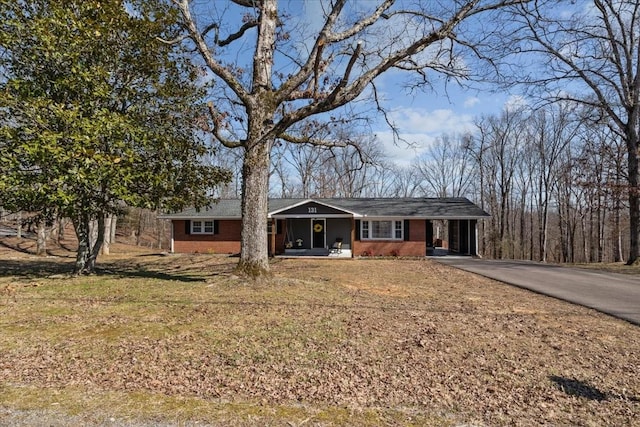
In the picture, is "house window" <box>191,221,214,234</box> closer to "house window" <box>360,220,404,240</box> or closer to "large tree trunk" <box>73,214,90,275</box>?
"house window" <box>360,220,404,240</box>

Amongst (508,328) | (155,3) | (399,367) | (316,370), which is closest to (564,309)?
(508,328)

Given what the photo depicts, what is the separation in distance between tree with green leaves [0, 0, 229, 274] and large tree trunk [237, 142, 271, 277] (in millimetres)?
2141

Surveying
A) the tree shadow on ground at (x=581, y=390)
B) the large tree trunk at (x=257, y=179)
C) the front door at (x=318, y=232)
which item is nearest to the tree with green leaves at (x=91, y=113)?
the large tree trunk at (x=257, y=179)

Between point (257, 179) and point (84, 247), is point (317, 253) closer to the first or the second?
point (84, 247)

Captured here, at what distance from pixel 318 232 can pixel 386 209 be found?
4.16 m

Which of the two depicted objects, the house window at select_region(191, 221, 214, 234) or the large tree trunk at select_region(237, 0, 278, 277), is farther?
the house window at select_region(191, 221, 214, 234)

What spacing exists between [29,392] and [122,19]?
8.72 meters

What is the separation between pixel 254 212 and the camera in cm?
889

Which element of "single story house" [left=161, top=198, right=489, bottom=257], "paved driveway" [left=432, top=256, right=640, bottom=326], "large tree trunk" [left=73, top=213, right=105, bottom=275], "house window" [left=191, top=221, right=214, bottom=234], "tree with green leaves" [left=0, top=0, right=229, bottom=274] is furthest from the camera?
"house window" [left=191, top=221, right=214, bottom=234]

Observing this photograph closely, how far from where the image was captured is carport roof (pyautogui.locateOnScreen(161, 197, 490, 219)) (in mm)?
21172

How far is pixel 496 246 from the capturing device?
101 feet

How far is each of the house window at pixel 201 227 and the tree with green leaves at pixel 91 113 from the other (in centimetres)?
1225

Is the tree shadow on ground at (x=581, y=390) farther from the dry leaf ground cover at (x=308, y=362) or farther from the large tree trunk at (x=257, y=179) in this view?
the large tree trunk at (x=257, y=179)

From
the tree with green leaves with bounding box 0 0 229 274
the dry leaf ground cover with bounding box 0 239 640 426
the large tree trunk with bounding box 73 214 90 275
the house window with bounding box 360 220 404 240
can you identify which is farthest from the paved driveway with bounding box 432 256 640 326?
the large tree trunk with bounding box 73 214 90 275
